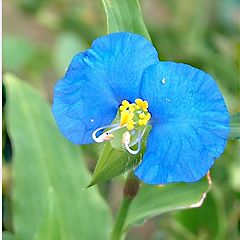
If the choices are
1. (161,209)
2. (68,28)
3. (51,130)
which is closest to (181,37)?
(68,28)

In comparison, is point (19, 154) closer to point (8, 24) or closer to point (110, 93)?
point (110, 93)

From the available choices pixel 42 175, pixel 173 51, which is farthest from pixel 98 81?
pixel 173 51

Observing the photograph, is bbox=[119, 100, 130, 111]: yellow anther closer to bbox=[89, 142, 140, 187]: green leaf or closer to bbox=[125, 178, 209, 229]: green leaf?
bbox=[89, 142, 140, 187]: green leaf

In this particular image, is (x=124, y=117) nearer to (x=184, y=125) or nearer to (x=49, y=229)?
(x=184, y=125)

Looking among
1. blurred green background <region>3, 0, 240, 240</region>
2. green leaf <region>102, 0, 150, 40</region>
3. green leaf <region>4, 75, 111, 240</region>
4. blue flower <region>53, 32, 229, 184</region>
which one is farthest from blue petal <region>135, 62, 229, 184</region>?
blurred green background <region>3, 0, 240, 240</region>

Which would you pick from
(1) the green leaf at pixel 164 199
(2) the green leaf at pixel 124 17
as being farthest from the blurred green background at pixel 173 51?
(2) the green leaf at pixel 124 17

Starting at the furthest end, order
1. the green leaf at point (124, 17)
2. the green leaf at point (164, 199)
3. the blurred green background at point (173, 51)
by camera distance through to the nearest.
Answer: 1. the blurred green background at point (173, 51)
2. the green leaf at point (164, 199)
3. the green leaf at point (124, 17)

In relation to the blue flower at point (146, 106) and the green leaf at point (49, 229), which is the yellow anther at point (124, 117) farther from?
the green leaf at point (49, 229)
